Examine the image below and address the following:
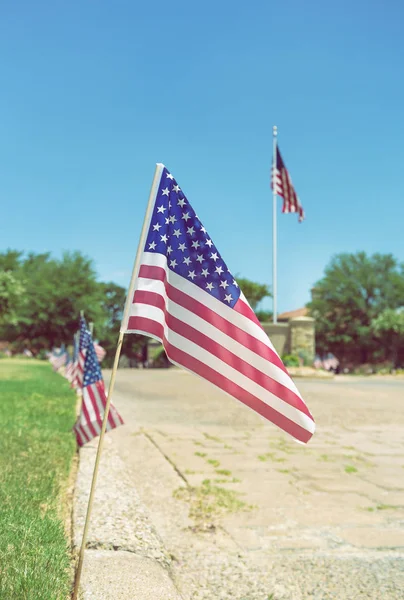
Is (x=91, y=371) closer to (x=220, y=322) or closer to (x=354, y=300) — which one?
(x=220, y=322)

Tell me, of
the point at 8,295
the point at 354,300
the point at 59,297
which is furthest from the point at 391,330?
the point at 8,295

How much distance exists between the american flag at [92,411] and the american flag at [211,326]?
3139mm

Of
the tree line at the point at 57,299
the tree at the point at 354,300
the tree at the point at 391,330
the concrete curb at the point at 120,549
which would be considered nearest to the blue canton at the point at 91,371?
the concrete curb at the point at 120,549

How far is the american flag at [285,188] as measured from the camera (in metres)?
25.3

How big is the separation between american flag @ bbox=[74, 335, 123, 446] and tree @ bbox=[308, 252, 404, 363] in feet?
160

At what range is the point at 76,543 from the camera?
3.39m

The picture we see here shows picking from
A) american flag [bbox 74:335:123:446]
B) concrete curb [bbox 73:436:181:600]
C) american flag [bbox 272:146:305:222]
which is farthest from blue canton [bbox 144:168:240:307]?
american flag [bbox 272:146:305:222]

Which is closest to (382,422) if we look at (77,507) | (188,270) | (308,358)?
(77,507)

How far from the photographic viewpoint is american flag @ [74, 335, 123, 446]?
249 inches

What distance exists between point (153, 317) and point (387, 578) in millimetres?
2059

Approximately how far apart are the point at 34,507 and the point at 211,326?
1.59m

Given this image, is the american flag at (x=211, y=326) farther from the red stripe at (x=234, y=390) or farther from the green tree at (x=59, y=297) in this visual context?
the green tree at (x=59, y=297)

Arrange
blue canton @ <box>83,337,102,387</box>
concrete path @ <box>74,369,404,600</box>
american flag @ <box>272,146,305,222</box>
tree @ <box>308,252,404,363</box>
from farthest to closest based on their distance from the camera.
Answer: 1. tree @ <box>308,252,404,363</box>
2. american flag @ <box>272,146,305,222</box>
3. blue canton @ <box>83,337,102,387</box>
4. concrete path @ <box>74,369,404,600</box>

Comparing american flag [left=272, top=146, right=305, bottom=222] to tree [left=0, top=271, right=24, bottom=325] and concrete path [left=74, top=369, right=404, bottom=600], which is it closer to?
tree [left=0, top=271, right=24, bottom=325]
